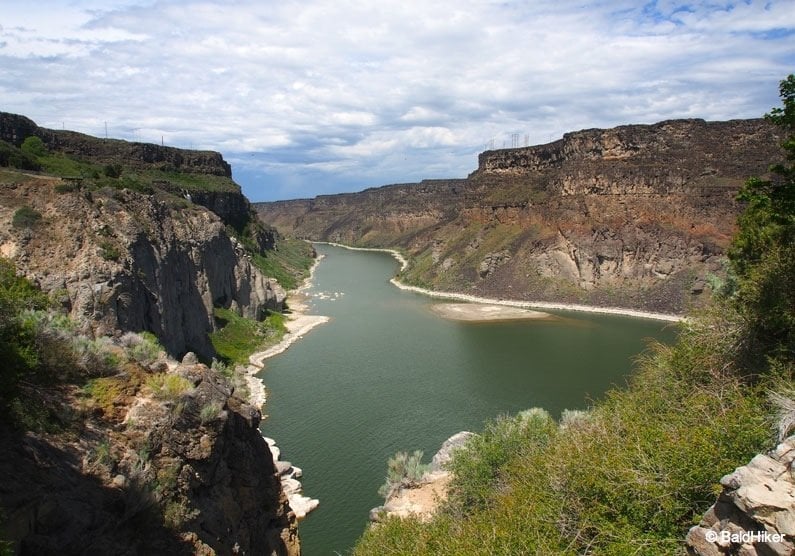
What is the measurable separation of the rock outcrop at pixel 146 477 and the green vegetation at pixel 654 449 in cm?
413

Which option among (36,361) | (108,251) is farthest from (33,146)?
(36,361)

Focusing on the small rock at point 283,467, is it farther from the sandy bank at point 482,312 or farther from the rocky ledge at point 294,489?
the sandy bank at point 482,312

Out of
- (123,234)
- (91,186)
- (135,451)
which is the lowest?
(135,451)

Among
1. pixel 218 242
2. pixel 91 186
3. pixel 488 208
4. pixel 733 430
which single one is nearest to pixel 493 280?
pixel 488 208

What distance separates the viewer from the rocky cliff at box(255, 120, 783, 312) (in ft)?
240

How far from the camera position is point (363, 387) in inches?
1503

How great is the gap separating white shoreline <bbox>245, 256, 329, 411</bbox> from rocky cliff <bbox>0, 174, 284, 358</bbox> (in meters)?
4.09

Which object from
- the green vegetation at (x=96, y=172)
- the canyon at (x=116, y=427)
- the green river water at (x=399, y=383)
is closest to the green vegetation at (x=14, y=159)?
the green vegetation at (x=96, y=172)

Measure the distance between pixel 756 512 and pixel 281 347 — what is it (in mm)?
44576

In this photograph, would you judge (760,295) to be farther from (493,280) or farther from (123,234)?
(493,280)

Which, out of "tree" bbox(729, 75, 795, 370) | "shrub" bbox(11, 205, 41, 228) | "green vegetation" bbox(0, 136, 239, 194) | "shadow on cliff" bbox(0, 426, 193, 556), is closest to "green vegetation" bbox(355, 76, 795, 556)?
"tree" bbox(729, 75, 795, 370)

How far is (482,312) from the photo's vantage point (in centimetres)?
7100

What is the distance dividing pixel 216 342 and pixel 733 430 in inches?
1576

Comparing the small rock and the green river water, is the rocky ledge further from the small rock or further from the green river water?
the green river water
